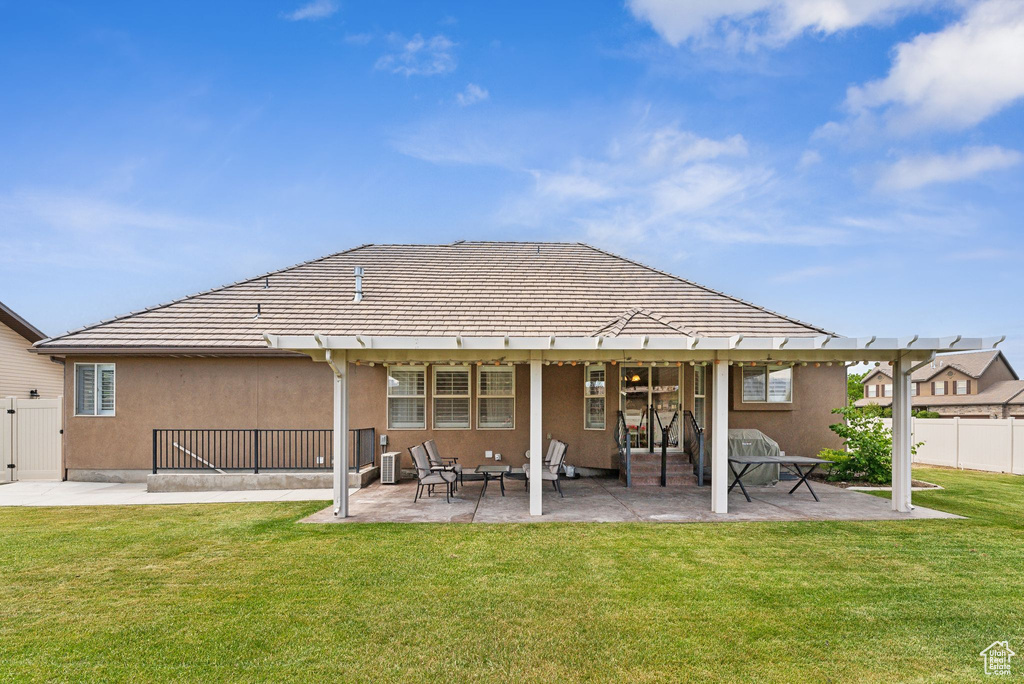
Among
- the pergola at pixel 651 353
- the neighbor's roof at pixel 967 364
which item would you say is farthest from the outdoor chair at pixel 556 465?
the neighbor's roof at pixel 967 364

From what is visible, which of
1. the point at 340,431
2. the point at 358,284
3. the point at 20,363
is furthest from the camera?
the point at 20,363

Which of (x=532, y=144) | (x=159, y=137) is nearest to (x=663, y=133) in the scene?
(x=532, y=144)

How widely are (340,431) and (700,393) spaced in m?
7.66

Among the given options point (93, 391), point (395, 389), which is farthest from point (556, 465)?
point (93, 391)

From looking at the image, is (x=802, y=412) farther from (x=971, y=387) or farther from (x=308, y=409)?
(x=971, y=387)

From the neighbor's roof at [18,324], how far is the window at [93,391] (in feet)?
20.3

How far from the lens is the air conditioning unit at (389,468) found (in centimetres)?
1063

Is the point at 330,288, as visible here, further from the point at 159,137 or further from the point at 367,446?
the point at 159,137

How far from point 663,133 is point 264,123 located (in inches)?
445

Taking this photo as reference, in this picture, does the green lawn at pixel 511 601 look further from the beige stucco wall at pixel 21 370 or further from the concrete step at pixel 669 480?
the beige stucco wall at pixel 21 370

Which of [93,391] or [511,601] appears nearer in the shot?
→ [511,601]

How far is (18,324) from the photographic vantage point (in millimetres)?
15227

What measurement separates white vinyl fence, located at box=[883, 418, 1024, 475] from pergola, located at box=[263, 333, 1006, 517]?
8.42 m

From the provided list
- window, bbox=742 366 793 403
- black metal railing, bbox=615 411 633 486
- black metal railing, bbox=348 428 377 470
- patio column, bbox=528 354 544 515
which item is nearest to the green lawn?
patio column, bbox=528 354 544 515
